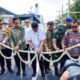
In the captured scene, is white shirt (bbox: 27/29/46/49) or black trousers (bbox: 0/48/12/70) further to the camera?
black trousers (bbox: 0/48/12/70)

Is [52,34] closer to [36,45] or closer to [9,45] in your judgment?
[36,45]

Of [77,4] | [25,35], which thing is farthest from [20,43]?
[77,4]

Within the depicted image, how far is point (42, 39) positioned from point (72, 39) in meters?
0.82

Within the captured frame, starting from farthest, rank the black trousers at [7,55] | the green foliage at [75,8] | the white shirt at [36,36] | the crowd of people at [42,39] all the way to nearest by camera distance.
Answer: the green foliage at [75,8], the black trousers at [7,55], the white shirt at [36,36], the crowd of people at [42,39]

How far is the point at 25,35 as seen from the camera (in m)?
10.6

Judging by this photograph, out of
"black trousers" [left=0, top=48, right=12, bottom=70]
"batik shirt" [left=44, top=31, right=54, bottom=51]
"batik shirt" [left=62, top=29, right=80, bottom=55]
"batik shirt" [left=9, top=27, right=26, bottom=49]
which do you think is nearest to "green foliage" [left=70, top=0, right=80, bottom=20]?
"black trousers" [left=0, top=48, right=12, bottom=70]

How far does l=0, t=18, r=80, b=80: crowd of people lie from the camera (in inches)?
377

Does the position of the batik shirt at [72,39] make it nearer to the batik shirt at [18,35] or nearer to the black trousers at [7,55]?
the batik shirt at [18,35]

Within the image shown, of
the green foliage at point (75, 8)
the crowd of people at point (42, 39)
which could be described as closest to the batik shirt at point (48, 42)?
the crowd of people at point (42, 39)

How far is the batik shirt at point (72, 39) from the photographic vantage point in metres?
9.37

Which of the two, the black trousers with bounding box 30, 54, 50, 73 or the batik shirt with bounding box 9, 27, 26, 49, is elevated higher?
the batik shirt with bounding box 9, 27, 26, 49

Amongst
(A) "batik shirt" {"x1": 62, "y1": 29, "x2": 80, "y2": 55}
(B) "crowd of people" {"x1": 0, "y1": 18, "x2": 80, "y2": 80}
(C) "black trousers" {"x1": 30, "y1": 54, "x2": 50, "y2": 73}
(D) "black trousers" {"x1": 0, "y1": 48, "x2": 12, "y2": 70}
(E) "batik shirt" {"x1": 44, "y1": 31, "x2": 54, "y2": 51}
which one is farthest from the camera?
(D) "black trousers" {"x1": 0, "y1": 48, "x2": 12, "y2": 70}

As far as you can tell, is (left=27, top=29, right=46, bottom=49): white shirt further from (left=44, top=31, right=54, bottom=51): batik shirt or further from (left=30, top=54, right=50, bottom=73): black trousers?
(left=30, top=54, right=50, bottom=73): black trousers

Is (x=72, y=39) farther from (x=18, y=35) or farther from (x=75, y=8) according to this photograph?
(x=75, y=8)
